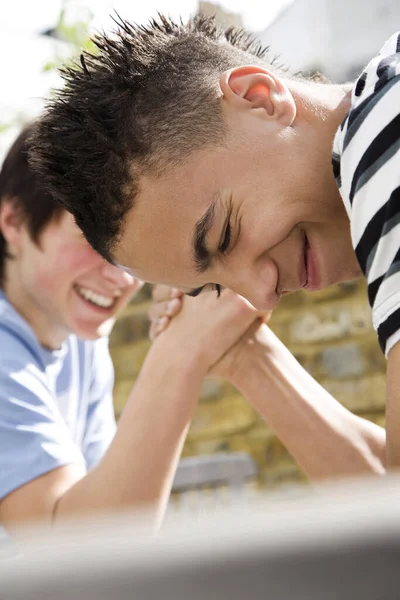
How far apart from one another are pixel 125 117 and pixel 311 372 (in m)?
2.40

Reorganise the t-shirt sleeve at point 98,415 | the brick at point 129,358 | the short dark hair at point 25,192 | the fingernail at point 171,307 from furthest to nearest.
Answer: the brick at point 129,358 → the t-shirt sleeve at point 98,415 → the short dark hair at point 25,192 → the fingernail at point 171,307

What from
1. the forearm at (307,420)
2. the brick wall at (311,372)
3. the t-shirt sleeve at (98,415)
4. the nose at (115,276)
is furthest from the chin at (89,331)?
the brick wall at (311,372)

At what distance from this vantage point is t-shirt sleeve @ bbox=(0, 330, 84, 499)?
1.51 metres

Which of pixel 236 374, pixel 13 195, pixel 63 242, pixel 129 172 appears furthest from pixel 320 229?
pixel 13 195

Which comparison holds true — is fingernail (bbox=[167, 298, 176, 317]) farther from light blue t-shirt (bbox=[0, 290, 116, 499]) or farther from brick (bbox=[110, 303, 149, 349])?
brick (bbox=[110, 303, 149, 349])

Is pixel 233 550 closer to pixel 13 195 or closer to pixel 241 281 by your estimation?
pixel 241 281

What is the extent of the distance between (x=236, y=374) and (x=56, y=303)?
0.52m

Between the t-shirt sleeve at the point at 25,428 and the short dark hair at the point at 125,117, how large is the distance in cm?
43

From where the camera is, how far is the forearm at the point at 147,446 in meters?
1.43

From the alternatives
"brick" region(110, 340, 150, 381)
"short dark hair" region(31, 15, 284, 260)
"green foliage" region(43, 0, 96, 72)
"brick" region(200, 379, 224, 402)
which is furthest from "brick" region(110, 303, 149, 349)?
"short dark hair" region(31, 15, 284, 260)

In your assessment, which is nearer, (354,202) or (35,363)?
(354,202)

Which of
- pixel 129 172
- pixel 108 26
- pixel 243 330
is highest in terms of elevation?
pixel 108 26

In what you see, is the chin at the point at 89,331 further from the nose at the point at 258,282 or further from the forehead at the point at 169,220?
the nose at the point at 258,282

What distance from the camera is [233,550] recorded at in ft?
0.58
